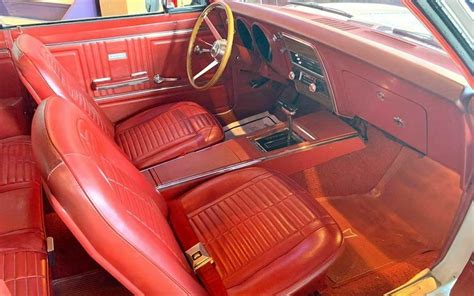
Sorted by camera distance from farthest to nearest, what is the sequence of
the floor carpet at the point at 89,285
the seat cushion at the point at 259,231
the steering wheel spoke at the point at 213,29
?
the steering wheel spoke at the point at 213,29 < the floor carpet at the point at 89,285 < the seat cushion at the point at 259,231

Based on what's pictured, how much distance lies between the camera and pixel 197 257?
1.15 metres

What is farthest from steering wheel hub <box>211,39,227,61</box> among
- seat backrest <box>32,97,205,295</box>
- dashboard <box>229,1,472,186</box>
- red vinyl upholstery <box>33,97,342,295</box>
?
seat backrest <box>32,97,205,295</box>

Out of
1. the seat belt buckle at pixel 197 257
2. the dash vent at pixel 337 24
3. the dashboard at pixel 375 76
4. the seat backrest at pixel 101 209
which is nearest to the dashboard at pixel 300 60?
the dashboard at pixel 375 76

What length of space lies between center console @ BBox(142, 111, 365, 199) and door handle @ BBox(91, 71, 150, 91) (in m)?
0.65

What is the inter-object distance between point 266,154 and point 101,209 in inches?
42.5

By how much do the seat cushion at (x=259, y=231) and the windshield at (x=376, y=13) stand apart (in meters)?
0.73

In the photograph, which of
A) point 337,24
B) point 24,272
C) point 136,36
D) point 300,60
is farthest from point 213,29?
point 24,272

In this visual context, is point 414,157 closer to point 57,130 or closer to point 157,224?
point 157,224

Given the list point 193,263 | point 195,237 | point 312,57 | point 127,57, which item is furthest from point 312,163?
point 127,57

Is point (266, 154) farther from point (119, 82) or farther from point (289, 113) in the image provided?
point (119, 82)

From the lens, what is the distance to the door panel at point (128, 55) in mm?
2082

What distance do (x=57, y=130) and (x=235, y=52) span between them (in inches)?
64.9

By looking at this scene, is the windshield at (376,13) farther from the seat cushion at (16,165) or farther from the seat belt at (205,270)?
the seat cushion at (16,165)

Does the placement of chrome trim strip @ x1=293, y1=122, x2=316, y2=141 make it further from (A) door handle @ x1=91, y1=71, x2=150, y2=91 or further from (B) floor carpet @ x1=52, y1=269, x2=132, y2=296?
(B) floor carpet @ x1=52, y1=269, x2=132, y2=296
